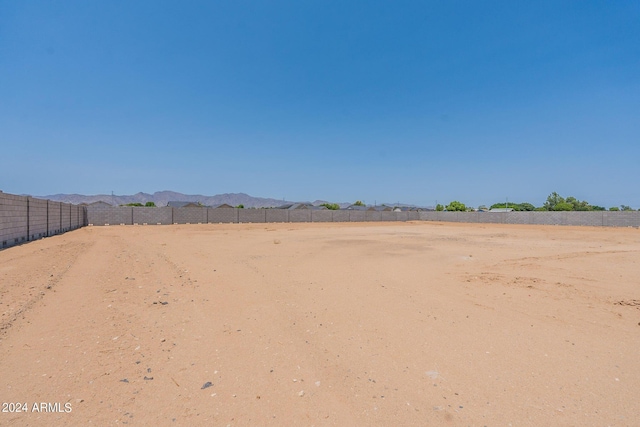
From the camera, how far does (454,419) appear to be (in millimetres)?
2209

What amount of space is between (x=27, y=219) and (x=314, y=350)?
14.6 meters

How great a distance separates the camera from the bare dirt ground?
2.29 meters

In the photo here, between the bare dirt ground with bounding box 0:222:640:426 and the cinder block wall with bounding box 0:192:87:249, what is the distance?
5641 millimetres

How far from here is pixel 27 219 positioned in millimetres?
12070

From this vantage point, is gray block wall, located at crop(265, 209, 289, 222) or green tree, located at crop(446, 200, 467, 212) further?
green tree, located at crop(446, 200, 467, 212)

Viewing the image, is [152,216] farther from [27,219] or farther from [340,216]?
[340,216]

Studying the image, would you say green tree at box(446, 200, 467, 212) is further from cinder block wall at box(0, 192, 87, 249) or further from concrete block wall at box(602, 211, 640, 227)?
cinder block wall at box(0, 192, 87, 249)

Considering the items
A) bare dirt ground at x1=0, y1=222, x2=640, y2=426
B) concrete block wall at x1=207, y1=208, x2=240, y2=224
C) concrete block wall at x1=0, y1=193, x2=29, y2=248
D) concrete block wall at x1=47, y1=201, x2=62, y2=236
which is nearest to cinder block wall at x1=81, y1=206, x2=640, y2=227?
concrete block wall at x1=207, y1=208, x2=240, y2=224

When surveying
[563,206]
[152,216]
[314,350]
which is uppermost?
[563,206]

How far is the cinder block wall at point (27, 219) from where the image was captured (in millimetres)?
10297

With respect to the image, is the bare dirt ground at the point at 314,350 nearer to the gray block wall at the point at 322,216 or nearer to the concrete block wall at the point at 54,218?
the concrete block wall at the point at 54,218

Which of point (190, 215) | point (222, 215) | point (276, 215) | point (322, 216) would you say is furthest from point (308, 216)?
point (190, 215)

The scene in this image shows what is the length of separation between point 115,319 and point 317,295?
298 cm

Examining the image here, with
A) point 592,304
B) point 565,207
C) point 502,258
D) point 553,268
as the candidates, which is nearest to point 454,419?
point 592,304
